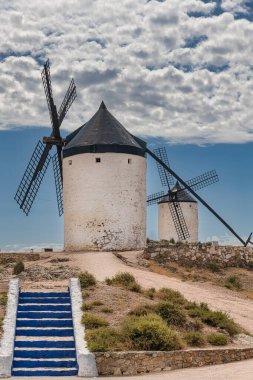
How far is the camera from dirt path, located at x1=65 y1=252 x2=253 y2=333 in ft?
75.0

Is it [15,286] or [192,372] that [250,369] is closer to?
[192,372]

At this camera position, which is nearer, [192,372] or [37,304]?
[192,372]

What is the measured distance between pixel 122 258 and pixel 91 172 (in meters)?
6.23

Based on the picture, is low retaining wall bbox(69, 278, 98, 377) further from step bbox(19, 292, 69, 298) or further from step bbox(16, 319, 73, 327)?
step bbox(19, 292, 69, 298)

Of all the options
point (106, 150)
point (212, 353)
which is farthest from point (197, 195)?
point (212, 353)

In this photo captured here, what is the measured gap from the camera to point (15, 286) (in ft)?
68.8

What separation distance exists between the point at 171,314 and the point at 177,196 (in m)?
35.4

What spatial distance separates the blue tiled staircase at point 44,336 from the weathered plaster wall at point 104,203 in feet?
52.1

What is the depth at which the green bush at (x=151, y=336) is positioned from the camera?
15.8 meters

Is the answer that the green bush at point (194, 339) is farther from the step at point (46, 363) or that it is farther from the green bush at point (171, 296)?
the green bush at point (171, 296)

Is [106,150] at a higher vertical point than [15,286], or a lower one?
higher

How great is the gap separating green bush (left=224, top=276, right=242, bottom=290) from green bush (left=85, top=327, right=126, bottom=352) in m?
15.0

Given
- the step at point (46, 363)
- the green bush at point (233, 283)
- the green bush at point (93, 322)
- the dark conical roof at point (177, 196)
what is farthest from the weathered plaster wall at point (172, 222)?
the step at point (46, 363)

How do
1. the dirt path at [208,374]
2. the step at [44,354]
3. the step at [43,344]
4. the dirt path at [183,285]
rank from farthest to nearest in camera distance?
the dirt path at [183,285] → the step at [43,344] → the step at [44,354] → the dirt path at [208,374]
